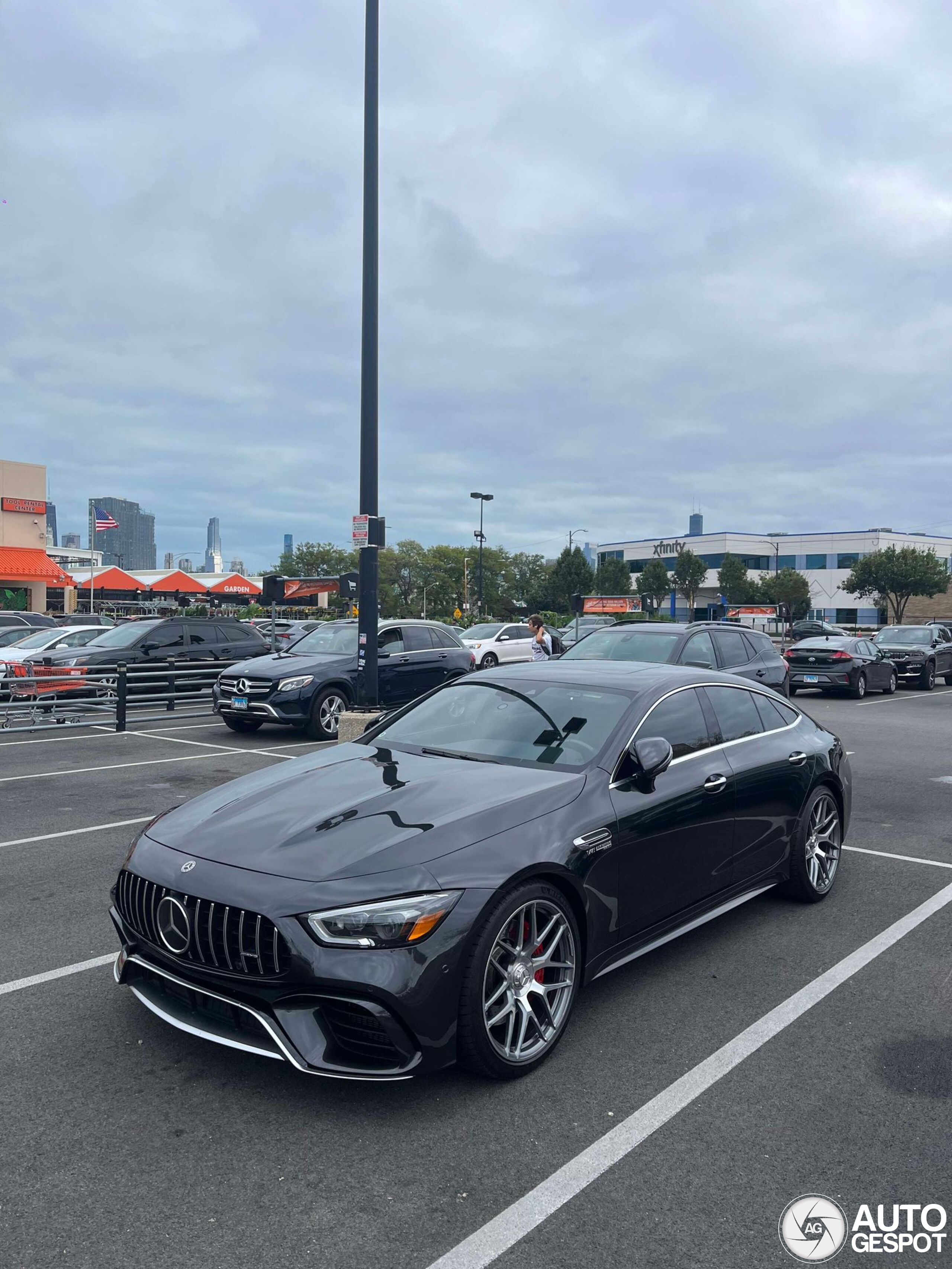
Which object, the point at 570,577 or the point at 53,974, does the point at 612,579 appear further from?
the point at 53,974

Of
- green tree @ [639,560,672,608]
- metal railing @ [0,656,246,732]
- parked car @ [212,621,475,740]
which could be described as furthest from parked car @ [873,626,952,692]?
green tree @ [639,560,672,608]

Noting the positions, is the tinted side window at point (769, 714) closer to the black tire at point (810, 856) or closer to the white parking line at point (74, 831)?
the black tire at point (810, 856)

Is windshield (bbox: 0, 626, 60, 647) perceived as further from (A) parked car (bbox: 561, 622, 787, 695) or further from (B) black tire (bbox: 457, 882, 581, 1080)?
(B) black tire (bbox: 457, 882, 581, 1080)

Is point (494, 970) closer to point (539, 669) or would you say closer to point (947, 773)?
point (539, 669)

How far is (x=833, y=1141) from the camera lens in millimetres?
3086

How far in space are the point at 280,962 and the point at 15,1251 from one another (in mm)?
1018

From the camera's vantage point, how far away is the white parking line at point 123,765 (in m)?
10.0

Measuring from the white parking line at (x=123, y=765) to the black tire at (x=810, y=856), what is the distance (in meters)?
7.27

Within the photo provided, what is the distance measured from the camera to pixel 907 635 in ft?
80.8

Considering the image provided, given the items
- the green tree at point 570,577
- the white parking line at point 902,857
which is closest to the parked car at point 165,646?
the white parking line at point 902,857

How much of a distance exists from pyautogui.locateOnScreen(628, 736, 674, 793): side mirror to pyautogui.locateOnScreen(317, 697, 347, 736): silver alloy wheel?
30.4ft

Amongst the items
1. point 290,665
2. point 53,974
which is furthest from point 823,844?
point 290,665

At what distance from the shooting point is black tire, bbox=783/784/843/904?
18.0 feet

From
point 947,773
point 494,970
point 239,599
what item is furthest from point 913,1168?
point 239,599
